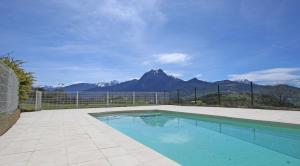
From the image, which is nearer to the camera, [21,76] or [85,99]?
[21,76]

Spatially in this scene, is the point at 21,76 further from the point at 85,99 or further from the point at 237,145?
the point at 237,145

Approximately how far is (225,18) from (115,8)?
18.5 feet

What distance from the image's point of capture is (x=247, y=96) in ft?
38.9

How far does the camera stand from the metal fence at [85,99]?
12.2 m

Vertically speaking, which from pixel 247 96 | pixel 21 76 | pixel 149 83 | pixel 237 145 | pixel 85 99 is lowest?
pixel 237 145

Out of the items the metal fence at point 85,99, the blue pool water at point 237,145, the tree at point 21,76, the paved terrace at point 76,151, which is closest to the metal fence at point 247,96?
the metal fence at point 85,99

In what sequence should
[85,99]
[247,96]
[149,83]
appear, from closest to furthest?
[247,96], [85,99], [149,83]

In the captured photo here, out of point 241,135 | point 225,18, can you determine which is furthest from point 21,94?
point 225,18

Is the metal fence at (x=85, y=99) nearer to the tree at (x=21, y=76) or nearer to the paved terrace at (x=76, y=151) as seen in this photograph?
the tree at (x=21, y=76)

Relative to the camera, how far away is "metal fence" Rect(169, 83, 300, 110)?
10414 millimetres

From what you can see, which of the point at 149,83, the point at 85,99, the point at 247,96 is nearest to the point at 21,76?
the point at 85,99

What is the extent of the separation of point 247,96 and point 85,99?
10.9m

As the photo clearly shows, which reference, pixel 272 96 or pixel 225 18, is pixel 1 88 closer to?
pixel 225 18

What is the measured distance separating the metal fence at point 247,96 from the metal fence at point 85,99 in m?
3.08
